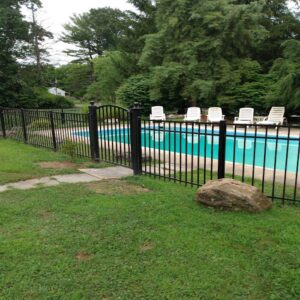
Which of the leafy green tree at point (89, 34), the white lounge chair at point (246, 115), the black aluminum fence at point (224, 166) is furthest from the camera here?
the leafy green tree at point (89, 34)

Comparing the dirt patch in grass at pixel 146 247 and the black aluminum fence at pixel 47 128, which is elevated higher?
the black aluminum fence at pixel 47 128

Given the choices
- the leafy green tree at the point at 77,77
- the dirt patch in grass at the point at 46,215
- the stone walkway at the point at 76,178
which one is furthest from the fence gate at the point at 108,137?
the leafy green tree at the point at 77,77

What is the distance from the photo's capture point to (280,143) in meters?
10.5

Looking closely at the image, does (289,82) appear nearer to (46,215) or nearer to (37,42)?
(46,215)

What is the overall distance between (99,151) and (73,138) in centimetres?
92

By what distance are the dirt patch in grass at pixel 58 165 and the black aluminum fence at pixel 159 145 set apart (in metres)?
0.51

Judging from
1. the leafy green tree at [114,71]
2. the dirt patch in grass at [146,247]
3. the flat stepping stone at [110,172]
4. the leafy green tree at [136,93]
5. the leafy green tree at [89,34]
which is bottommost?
the flat stepping stone at [110,172]

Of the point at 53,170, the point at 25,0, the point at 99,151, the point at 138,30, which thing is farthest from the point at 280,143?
the point at 25,0

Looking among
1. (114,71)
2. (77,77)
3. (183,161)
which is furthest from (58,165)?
(77,77)

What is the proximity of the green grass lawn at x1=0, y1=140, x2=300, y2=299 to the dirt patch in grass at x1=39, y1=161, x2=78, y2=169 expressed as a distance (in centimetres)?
207

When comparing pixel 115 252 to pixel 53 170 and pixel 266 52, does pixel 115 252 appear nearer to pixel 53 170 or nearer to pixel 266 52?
pixel 53 170

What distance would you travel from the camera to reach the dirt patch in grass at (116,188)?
177 inches

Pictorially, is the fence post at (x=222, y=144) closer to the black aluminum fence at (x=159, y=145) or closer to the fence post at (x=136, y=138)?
the black aluminum fence at (x=159, y=145)

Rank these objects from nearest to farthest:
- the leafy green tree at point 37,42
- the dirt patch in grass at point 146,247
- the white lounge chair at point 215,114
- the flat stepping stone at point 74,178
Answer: the dirt patch in grass at point 146,247 < the flat stepping stone at point 74,178 < the white lounge chair at point 215,114 < the leafy green tree at point 37,42
